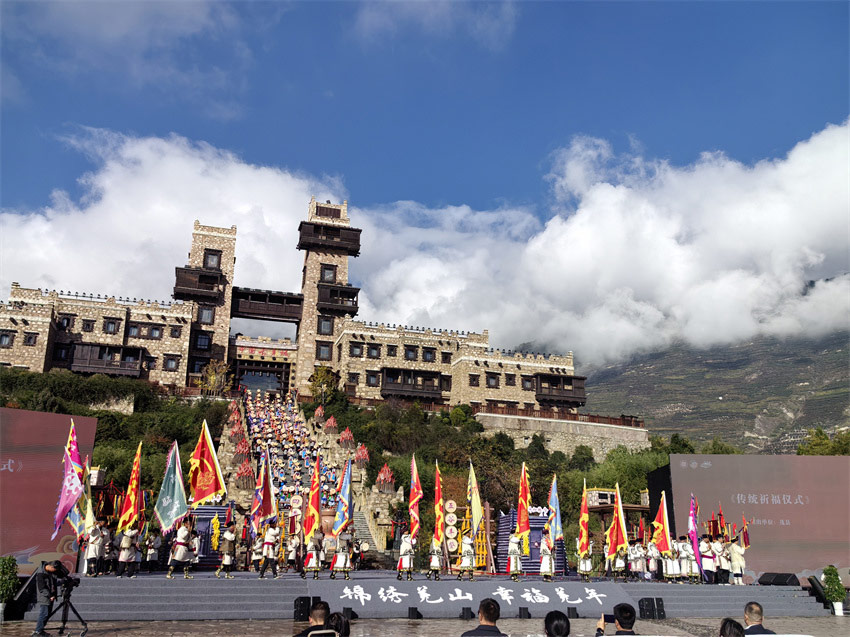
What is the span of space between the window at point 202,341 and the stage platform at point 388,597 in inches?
1421

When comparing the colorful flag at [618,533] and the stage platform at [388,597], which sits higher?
the colorful flag at [618,533]

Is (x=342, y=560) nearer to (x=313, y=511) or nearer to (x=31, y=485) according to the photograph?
(x=313, y=511)

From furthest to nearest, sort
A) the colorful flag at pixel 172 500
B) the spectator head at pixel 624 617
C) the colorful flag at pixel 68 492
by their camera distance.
Result: the colorful flag at pixel 172 500 → the colorful flag at pixel 68 492 → the spectator head at pixel 624 617

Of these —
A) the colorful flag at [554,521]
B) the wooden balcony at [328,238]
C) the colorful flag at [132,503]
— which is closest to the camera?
the colorful flag at [132,503]

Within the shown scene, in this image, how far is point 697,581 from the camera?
21.1 metres

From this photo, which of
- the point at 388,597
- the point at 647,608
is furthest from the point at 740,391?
the point at 388,597

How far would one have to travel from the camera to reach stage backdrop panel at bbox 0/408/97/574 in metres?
16.0

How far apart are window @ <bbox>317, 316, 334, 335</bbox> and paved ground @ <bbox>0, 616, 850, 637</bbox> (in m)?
41.4

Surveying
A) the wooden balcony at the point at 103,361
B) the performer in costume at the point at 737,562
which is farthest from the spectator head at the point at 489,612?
the wooden balcony at the point at 103,361

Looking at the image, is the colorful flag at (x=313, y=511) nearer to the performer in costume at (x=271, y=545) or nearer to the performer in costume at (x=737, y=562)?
the performer in costume at (x=271, y=545)

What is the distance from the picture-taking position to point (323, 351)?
55438 mm

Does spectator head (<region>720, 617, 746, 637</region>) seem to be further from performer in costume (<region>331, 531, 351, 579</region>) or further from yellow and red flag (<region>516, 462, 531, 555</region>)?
yellow and red flag (<region>516, 462, 531, 555</region>)

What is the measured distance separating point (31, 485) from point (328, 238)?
43554 millimetres

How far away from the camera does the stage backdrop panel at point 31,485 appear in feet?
52.4
